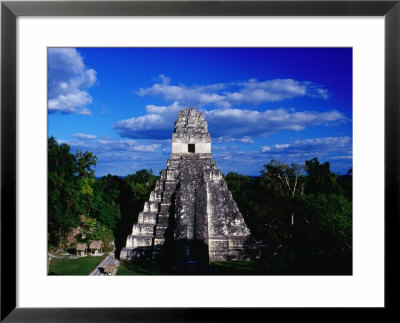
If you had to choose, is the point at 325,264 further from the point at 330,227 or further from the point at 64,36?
the point at 64,36

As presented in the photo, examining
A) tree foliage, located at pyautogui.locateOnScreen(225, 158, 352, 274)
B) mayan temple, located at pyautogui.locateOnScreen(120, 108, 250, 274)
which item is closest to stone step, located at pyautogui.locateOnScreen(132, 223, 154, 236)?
mayan temple, located at pyautogui.locateOnScreen(120, 108, 250, 274)

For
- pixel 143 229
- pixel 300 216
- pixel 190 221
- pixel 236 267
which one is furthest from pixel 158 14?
pixel 300 216

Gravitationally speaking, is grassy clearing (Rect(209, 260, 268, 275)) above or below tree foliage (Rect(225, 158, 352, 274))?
below

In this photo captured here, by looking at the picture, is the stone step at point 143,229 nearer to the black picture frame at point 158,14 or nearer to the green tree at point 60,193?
the green tree at point 60,193

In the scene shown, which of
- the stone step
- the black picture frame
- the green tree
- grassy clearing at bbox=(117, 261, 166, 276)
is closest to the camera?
the black picture frame

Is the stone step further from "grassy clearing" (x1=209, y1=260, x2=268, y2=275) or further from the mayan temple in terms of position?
"grassy clearing" (x1=209, y1=260, x2=268, y2=275)

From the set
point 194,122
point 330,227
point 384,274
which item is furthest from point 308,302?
point 194,122

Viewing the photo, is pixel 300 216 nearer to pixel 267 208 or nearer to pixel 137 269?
pixel 267 208
